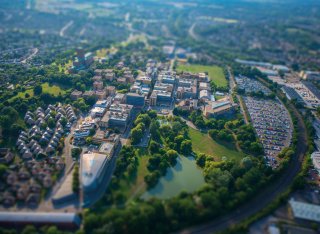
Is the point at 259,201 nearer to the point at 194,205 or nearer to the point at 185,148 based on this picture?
the point at 194,205

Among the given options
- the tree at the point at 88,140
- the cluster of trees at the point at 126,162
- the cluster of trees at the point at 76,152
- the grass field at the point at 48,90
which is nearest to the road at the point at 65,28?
the grass field at the point at 48,90

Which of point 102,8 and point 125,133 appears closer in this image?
point 125,133

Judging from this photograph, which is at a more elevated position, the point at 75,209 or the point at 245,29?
the point at 245,29

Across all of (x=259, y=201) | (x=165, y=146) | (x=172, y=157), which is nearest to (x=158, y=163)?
(x=172, y=157)

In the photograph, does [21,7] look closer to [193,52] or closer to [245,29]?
[193,52]

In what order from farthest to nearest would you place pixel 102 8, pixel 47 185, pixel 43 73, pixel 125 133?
pixel 102 8 < pixel 43 73 < pixel 125 133 < pixel 47 185

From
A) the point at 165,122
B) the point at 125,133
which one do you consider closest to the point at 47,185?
the point at 125,133

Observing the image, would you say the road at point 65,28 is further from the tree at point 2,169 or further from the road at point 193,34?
the tree at point 2,169
